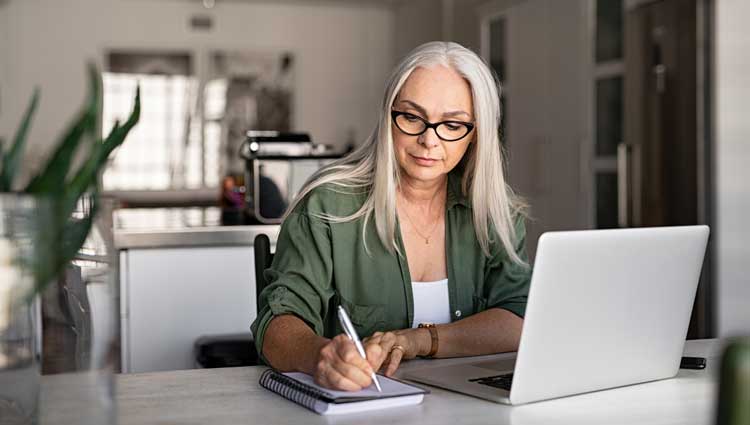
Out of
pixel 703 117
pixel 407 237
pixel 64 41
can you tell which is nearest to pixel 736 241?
pixel 703 117

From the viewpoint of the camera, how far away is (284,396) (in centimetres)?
128

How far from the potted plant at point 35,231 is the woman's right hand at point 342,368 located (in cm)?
42

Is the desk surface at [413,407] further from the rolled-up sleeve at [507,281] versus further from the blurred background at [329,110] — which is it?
the blurred background at [329,110]

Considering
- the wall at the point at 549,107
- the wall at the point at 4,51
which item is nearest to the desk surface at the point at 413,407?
the wall at the point at 549,107

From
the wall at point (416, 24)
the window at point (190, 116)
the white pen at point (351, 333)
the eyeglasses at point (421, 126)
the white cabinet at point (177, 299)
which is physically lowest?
the white cabinet at point (177, 299)

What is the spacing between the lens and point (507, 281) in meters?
1.89

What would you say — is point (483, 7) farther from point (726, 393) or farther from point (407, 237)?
point (726, 393)

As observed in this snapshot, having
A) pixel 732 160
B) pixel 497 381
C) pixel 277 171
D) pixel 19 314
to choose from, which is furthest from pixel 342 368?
pixel 732 160

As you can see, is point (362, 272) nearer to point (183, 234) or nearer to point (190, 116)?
point (183, 234)

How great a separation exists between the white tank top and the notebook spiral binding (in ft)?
1.74

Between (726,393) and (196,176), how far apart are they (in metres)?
8.07

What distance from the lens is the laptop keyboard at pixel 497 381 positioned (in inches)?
51.9

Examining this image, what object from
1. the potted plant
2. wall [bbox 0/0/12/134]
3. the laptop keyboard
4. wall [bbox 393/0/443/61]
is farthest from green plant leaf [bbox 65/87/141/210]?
wall [bbox 0/0/12/134]

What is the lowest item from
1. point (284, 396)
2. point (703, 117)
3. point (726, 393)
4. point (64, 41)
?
point (284, 396)
